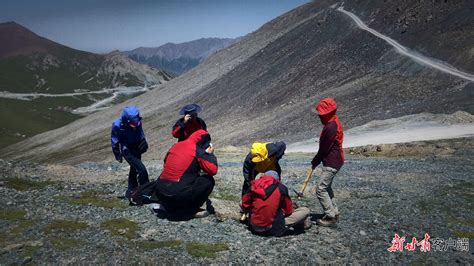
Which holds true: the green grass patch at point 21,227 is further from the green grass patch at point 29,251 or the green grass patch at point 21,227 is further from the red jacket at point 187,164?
the red jacket at point 187,164

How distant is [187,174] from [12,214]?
5.69m

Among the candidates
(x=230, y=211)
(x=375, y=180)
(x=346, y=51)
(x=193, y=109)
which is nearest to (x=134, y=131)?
(x=193, y=109)

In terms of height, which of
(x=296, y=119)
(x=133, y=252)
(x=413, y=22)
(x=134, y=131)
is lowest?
(x=296, y=119)

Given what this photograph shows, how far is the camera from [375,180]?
816 inches

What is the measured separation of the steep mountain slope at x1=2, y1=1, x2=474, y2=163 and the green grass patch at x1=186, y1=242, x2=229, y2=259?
43429 millimetres

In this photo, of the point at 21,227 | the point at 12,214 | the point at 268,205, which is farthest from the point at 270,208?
the point at 12,214

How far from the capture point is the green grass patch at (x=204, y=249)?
10391 mm

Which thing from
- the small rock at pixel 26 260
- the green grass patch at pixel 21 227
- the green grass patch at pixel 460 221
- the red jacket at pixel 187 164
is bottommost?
the green grass patch at pixel 460 221

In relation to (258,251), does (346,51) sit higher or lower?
higher

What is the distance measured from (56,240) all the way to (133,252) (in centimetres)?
219

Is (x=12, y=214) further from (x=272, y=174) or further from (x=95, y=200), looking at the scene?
(x=272, y=174)

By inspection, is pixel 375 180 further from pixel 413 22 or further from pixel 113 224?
pixel 413 22

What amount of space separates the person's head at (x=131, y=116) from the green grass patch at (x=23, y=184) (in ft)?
18.6

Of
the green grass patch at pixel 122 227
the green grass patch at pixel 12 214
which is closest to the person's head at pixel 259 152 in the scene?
the green grass patch at pixel 122 227
